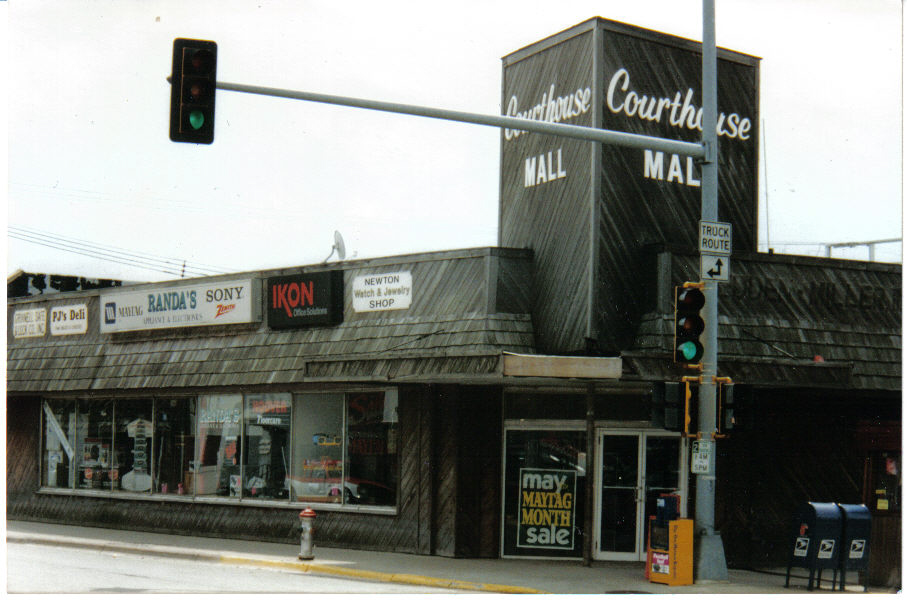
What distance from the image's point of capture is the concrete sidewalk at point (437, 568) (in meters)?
15.5

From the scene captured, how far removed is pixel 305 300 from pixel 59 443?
8512 mm

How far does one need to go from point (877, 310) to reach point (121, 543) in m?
13.9

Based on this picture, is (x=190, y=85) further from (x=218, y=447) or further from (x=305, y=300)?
(x=218, y=447)

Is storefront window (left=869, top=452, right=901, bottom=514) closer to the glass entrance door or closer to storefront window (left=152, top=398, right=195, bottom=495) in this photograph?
the glass entrance door

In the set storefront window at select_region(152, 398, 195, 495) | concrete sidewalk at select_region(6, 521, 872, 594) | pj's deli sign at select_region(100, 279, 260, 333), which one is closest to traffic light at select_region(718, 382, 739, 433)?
concrete sidewalk at select_region(6, 521, 872, 594)

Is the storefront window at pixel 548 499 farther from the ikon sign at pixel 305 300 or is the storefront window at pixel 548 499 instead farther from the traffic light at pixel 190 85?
the traffic light at pixel 190 85

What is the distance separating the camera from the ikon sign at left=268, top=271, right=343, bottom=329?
69.1 feet

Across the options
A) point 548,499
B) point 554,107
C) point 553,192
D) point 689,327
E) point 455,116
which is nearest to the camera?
point 455,116

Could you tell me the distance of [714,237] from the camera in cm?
1513

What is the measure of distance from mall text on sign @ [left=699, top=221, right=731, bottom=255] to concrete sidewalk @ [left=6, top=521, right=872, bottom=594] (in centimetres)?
430

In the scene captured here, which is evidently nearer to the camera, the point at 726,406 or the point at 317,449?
the point at 726,406

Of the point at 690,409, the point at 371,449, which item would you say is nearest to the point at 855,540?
the point at 690,409

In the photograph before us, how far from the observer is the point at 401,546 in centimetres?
1983

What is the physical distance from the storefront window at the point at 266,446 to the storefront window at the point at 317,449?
0.89 ft
